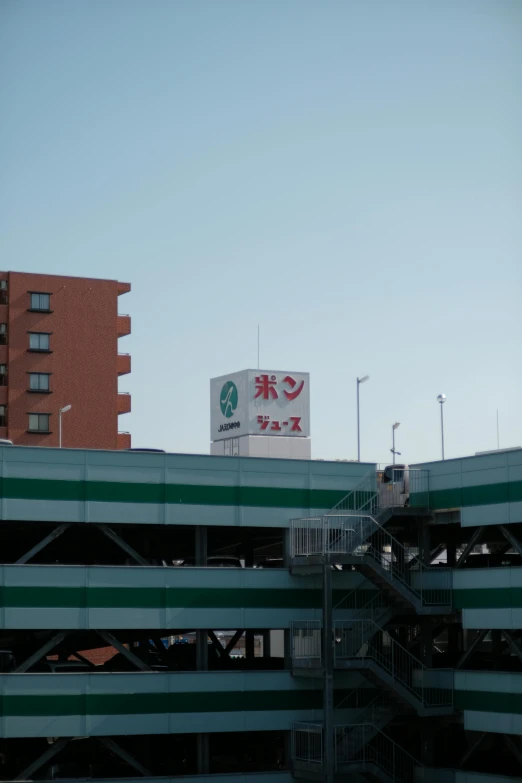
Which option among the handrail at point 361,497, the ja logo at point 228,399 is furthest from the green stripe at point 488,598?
the ja logo at point 228,399

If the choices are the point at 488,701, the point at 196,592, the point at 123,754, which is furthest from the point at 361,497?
the point at 123,754

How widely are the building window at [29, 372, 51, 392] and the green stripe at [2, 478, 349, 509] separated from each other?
55.2 m

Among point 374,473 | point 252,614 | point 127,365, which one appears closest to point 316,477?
point 374,473

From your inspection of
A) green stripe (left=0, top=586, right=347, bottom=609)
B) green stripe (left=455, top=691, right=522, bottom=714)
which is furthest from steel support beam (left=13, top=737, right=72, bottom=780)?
green stripe (left=455, top=691, right=522, bottom=714)

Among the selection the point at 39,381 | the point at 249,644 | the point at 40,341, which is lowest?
the point at 249,644

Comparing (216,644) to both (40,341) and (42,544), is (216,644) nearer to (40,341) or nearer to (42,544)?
(42,544)

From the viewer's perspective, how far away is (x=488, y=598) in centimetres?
5075

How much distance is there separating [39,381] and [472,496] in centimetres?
6053

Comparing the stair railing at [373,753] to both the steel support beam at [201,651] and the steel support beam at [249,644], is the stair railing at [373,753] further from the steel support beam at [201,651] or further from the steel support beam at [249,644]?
the steel support beam at [249,644]

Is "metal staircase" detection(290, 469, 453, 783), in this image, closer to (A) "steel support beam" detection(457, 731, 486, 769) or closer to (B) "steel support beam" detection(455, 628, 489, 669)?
(B) "steel support beam" detection(455, 628, 489, 669)

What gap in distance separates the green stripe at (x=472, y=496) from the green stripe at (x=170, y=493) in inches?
141

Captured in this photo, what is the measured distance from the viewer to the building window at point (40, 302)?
348 feet

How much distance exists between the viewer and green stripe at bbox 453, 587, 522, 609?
49469 mm

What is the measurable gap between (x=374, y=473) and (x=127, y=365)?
188ft
